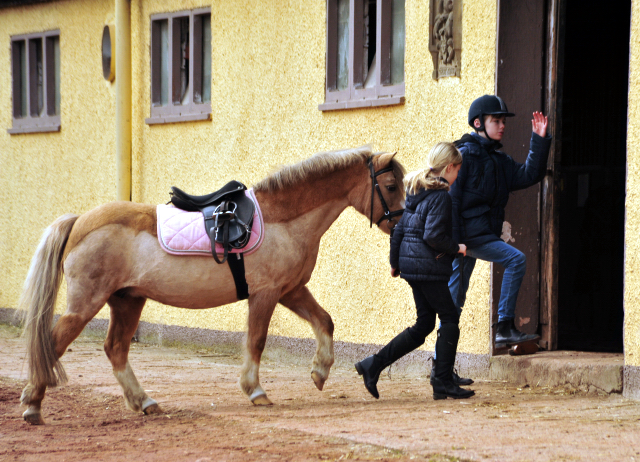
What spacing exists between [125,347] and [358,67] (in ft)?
12.1

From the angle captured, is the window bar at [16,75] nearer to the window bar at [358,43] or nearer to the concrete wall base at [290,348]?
the concrete wall base at [290,348]

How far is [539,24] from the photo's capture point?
7.25m

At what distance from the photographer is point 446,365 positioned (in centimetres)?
617

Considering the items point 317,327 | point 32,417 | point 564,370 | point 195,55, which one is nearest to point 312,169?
point 317,327

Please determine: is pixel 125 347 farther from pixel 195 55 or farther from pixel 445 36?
pixel 195 55

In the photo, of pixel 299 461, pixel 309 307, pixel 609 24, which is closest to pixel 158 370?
pixel 309 307

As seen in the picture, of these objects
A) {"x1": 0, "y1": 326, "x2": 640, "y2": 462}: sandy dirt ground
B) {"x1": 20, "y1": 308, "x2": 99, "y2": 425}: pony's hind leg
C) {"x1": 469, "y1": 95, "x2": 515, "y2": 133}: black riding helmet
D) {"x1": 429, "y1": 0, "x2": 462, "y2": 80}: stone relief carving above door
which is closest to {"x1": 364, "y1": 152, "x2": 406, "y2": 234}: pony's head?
{"x1": 469, "y1": 95, "x2": 515, "y2": 133}: black riding helmet

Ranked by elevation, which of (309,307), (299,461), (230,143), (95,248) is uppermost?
(230,143)

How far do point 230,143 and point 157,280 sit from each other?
399cm

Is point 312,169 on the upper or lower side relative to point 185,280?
upper

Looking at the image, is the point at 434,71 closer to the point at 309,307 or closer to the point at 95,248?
the point at 309,307

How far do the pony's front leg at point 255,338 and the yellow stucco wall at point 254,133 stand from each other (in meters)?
1.61

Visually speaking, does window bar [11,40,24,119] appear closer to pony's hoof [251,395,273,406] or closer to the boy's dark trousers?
pony's hoof [251,395,273,406]

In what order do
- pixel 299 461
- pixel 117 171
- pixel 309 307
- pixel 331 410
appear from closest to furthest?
pixel 299 461, pixel 331 410, pixel 309 307, pixel 117 171
